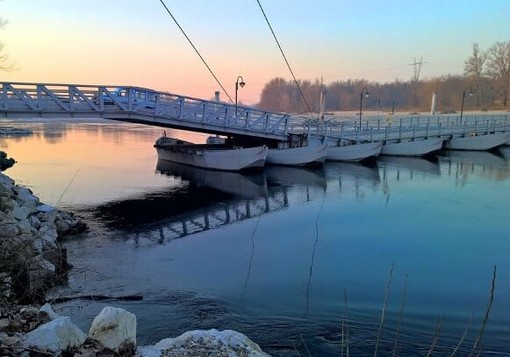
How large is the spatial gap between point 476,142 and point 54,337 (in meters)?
42.2

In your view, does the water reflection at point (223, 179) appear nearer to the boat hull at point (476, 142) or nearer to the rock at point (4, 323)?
the rock at point (4, 323)

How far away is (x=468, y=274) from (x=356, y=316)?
11.5 ft

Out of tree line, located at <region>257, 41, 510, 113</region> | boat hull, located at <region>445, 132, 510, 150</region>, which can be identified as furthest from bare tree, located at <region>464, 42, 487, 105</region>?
boat hull, located at <region>445, 132, 510, 150</region>

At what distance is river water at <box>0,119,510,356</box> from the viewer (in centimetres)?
752

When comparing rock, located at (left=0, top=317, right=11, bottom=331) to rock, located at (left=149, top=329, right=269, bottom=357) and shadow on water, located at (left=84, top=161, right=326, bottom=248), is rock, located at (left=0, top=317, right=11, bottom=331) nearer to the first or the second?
rock, located at (left=149, top=329, right=269, bottom=357)

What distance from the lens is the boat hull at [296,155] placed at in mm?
29469

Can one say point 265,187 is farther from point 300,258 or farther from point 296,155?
point 300,258

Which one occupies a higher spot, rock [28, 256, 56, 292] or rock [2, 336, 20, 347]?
rock [2, 336, 20, 347]

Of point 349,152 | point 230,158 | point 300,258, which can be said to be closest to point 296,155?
point 230,158

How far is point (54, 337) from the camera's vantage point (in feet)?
14.4

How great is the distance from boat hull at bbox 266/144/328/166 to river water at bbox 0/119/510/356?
516cm

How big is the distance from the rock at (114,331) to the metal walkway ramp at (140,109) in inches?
653

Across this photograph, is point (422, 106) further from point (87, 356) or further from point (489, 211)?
point (87, 356)

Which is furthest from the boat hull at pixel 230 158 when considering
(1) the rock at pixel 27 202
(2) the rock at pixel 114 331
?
(2) the rock at pixel 114 331
